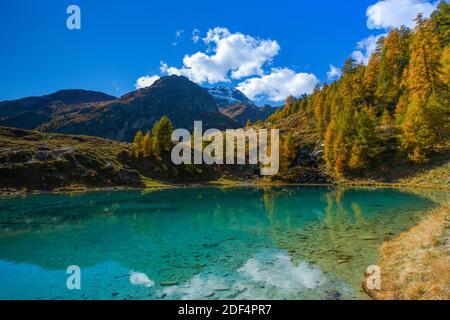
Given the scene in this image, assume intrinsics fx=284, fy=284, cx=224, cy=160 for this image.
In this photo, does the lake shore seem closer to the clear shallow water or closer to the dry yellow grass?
the clear shallow water

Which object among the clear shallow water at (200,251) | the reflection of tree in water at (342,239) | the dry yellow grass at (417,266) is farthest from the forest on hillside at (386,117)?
the dry yellow grass at (417,266)

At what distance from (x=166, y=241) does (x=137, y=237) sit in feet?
12.3

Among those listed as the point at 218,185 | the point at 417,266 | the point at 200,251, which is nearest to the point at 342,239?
the point at 417,266

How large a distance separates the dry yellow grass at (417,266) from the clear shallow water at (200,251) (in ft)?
3.78

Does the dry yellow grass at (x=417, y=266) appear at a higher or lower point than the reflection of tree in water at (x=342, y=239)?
higher

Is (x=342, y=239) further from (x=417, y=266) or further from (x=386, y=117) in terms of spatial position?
(x=386, y=117)

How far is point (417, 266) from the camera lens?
1358 centimetres

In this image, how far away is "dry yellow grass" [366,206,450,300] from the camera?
1127cm

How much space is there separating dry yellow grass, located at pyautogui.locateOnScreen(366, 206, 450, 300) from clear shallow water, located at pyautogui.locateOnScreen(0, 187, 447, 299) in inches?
45.4

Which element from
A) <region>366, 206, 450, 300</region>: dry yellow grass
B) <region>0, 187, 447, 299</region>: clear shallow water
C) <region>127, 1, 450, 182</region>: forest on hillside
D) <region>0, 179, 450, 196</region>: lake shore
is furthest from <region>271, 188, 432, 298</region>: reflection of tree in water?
<region>127, 1, 450, 182</region>: forest on hillside

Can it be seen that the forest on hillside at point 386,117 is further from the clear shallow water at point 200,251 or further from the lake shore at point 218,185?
the clear shallow water at point 200,251

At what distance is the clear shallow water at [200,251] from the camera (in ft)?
47.3

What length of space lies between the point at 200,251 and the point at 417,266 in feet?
44.5
